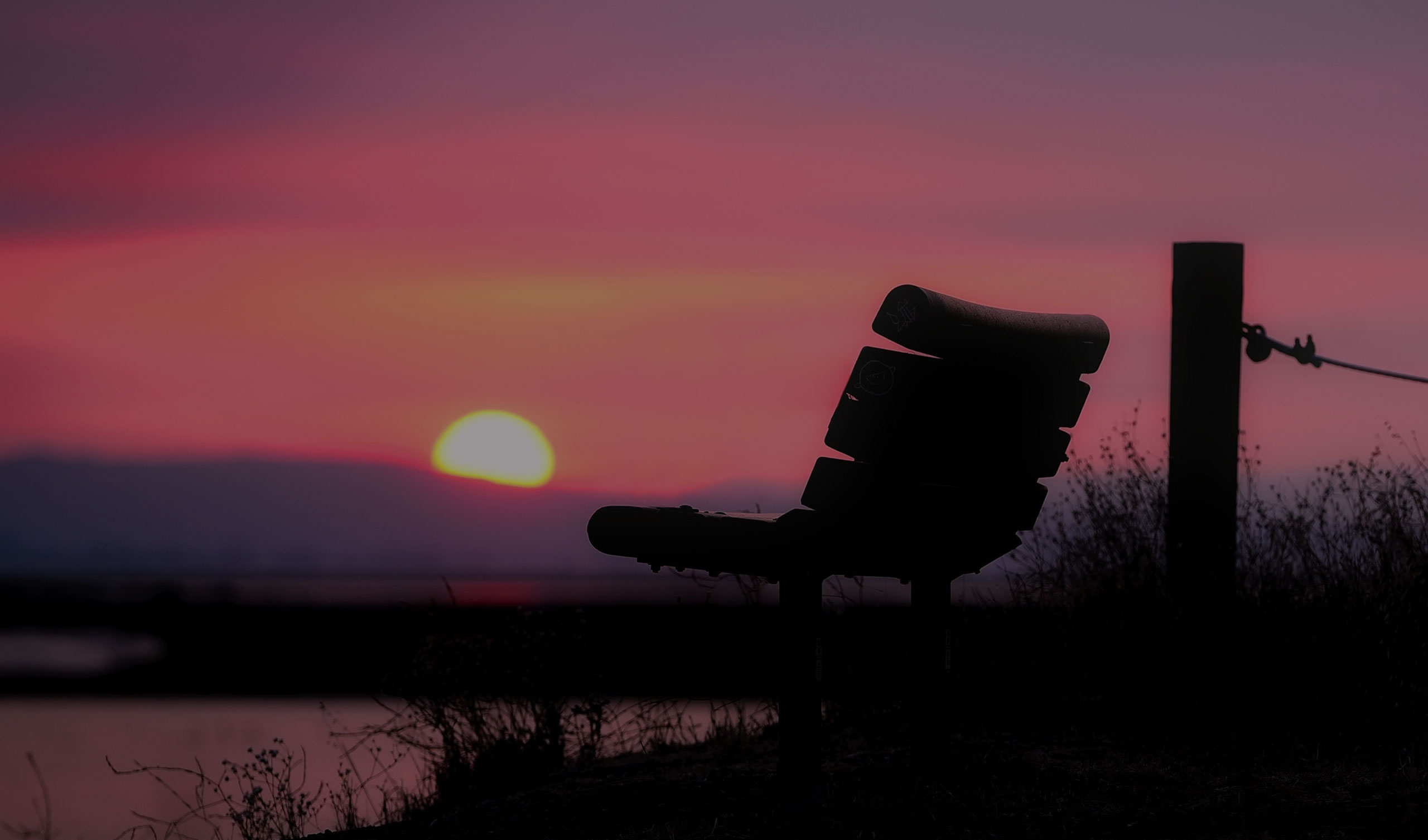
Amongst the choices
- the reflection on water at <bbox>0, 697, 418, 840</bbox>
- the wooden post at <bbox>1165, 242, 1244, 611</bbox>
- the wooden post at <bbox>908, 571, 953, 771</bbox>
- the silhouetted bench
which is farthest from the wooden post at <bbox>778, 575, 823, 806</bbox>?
the wooden post at <bbox>1165, 242, 1244, 611</bbox>

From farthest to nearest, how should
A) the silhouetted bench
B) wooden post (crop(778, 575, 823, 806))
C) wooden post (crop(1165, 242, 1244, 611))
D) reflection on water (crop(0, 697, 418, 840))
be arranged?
1. reflection on water (crop(0, 697, 418, 840))
2. wooden post (crop(1165, 242, 1244, 611))
3. wooden post (crop(778, 575, 823, 806))
4. the silhouetted bench

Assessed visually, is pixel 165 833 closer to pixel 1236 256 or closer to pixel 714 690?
pixel 714 690

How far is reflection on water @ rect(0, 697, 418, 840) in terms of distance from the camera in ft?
26.8

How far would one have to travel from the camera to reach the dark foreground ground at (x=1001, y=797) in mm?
5230

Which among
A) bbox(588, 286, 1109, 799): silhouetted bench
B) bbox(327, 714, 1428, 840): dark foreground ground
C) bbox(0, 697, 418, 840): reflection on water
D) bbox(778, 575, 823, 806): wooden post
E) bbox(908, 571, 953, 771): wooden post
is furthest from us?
bbox(0, 697, 418, 840): reflection on water

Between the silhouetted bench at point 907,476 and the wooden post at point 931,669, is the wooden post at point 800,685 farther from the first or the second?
the wooden post at point 931,669

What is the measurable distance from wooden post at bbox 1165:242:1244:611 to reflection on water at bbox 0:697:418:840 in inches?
166

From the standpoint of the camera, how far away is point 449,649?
8.02m

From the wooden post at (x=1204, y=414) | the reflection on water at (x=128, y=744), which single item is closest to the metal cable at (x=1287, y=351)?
the wooden post at (x=1204, y=414)

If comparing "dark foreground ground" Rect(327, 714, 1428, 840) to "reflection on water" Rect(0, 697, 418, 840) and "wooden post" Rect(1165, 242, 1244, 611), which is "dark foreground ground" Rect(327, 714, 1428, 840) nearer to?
"wooden post" Rect(1165, 242, 1244, 611)

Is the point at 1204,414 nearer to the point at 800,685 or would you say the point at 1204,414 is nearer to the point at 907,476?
the point at 800,685

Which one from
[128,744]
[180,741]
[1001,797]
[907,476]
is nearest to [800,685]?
[907,476]

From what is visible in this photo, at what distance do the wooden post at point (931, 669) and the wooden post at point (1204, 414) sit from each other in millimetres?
2411

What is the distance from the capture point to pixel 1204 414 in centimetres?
A: 790
